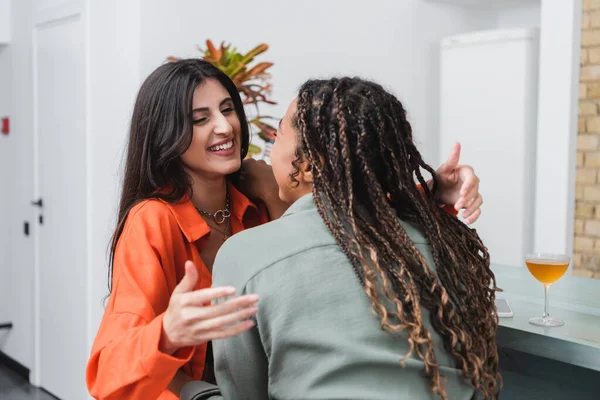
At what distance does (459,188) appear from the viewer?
1690 mm

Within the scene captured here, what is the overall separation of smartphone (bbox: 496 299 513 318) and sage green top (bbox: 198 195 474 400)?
594mm

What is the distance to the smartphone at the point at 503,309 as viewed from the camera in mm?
1753

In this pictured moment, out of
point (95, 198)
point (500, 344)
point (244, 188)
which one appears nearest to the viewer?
point (500, 344)

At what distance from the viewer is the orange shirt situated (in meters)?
1.26

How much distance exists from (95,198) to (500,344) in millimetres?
2319

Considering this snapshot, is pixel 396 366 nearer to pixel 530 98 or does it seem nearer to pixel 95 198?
pixel 95 198

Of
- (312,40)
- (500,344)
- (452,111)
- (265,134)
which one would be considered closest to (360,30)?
(312,40)

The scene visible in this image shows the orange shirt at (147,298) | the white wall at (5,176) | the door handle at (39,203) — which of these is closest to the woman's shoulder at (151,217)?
the orange shirt at (147,298)

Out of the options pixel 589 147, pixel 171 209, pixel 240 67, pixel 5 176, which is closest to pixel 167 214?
pixel 171 209

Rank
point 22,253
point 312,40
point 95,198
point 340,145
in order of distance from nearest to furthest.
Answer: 1. point 340,145
2. point 95,198
3. point 312,40
4. point 22,253

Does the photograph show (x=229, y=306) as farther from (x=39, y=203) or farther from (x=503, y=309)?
(x=39, y=203)

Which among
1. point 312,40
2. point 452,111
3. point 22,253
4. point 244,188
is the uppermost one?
point 312,40

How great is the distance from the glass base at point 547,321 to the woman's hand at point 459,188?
11.6 inches

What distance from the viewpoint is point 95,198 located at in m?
3.46
